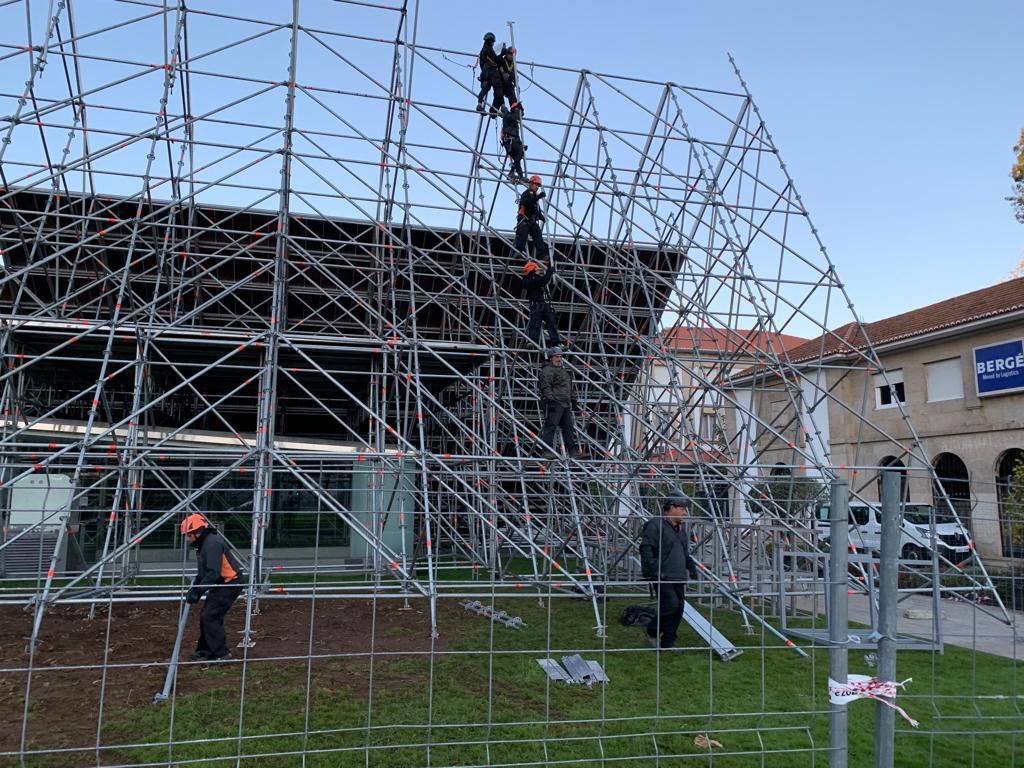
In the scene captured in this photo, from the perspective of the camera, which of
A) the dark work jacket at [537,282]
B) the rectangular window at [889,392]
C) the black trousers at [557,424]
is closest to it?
the black trousers at [557,424]

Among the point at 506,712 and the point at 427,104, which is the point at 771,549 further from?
the point at 427,104

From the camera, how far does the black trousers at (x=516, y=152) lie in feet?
41.4

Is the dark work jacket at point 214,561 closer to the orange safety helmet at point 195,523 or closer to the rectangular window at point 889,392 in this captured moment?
the orange safety helmet at point 195,523

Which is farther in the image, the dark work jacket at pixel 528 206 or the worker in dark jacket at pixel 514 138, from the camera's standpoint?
the worker in dark jacket at pixel 514 138

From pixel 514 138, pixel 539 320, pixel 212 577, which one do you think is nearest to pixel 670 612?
pixel 212 577

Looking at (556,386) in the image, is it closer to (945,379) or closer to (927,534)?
(927,534)

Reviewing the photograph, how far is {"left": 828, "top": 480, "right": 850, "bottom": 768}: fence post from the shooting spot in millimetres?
3467

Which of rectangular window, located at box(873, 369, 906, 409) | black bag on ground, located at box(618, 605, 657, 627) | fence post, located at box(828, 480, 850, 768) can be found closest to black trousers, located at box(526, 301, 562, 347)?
black bag on ground, located at box(618, 605, 657, 627)

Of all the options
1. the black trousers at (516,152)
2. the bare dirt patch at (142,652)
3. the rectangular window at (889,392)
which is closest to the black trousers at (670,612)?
the bare dirt patch at (142,652)

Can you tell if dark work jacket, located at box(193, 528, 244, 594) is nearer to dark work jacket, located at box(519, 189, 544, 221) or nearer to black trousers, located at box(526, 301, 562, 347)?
black trousers, located at box(526, 301, 562, 347)

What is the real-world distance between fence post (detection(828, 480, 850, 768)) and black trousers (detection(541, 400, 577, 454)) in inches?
246

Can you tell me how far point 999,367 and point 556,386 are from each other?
A: 52.5 ft

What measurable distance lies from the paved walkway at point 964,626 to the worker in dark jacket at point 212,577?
19.7ft

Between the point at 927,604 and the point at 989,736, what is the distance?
2825 millimetres
